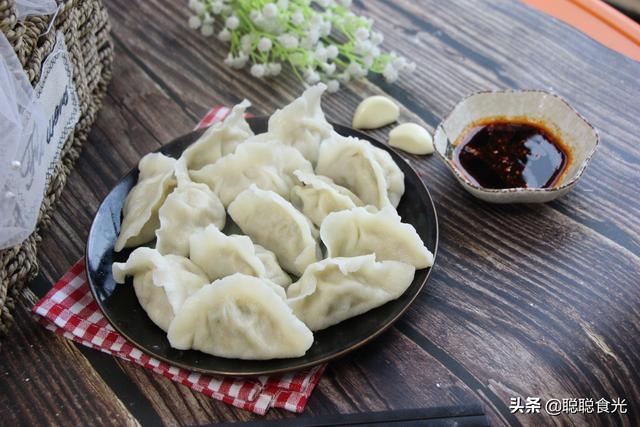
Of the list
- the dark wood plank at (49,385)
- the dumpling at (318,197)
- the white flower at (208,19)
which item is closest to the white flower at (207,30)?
the white flower at (208,19)

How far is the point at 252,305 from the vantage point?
1.43 metres

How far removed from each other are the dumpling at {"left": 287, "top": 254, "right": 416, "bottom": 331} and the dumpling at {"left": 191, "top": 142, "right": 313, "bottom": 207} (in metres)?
0.31

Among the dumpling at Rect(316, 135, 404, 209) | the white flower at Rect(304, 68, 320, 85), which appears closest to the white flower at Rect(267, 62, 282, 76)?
the white flower at Rect(304, 68, 320, 85)

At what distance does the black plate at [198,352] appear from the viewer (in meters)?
1.38

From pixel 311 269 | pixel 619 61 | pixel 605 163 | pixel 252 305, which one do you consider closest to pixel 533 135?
pixel 605 163

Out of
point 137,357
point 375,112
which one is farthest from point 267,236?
point 375,112

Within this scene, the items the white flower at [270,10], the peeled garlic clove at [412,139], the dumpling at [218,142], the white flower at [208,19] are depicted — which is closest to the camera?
the dumpling at [218,142]

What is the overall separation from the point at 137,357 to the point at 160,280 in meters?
0.21

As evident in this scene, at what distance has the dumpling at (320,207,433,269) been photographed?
1.53 meters

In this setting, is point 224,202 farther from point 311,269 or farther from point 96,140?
point 96,140

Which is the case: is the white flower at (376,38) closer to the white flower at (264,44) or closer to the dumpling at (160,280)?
the white flower at (264,44)

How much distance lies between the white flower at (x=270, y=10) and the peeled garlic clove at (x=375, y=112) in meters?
0.43

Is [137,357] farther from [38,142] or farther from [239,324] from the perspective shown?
[38,142]

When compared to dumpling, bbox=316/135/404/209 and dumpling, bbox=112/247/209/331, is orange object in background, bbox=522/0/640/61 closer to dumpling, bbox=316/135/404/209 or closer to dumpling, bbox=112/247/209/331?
dumpling, bbox=316/135/404/209
